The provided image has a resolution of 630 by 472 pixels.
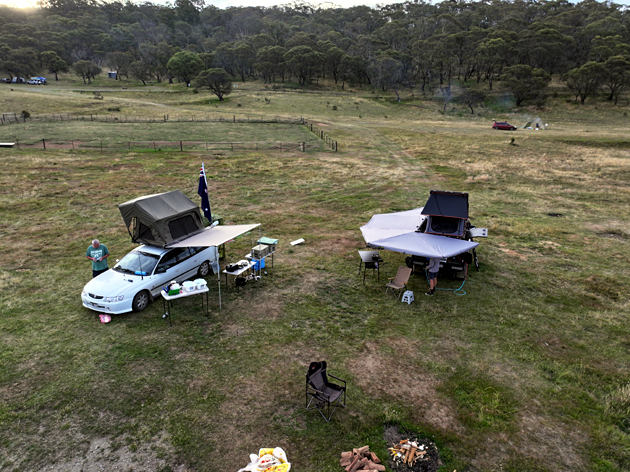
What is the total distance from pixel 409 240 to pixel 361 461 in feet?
24.3

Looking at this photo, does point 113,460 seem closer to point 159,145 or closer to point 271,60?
point 159,145

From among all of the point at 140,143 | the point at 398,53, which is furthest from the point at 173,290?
the point at 398,53

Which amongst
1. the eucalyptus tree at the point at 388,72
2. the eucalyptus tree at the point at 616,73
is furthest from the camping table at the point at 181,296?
the eucalyptus tree at the point at 388,72

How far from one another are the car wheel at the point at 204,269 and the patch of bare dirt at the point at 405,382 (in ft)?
21.1

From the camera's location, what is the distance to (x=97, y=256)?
11.9 meters

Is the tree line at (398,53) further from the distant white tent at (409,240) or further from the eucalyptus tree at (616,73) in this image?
the distant white tent at (409,240)

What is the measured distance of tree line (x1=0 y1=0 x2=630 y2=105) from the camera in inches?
2980

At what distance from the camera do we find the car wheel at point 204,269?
13.0m

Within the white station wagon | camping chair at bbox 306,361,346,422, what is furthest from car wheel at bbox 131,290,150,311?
camping chair at bbox 306,361,346,422

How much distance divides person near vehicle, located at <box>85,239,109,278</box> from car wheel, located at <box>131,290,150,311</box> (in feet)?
7.17

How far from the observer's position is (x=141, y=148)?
36.1 meters

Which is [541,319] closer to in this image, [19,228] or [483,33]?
[19,228]

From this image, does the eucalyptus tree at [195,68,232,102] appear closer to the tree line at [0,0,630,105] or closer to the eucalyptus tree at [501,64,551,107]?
the tree line at [0,0,630,105]

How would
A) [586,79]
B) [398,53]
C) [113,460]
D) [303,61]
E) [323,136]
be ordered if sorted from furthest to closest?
[398,53], [303,61], [586,79], [323,136], [113,460]
